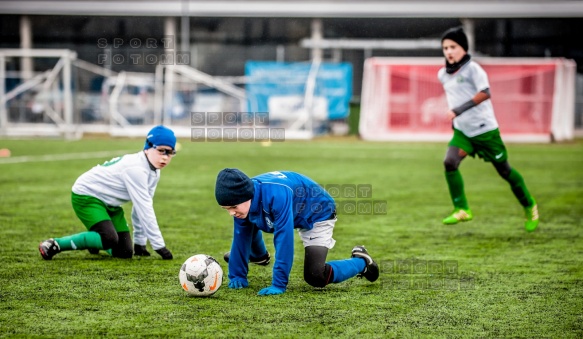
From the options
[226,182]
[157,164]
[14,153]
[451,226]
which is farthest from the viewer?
[14,153]

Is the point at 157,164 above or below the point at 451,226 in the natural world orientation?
above

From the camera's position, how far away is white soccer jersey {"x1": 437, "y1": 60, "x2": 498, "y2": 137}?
8500 millimetres

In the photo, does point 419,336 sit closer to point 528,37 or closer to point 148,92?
point 148,92

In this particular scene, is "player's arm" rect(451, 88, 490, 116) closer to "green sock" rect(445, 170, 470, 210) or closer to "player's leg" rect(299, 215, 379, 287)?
"green sock" rect(445, 170, 470, 210)

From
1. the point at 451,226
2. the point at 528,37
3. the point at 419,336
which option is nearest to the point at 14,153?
the point at 451,226

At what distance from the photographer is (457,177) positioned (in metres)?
8.59

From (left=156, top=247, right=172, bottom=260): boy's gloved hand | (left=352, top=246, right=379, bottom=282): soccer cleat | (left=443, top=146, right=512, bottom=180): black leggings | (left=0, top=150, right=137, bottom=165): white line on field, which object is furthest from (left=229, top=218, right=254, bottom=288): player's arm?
(left=0, top=150, right=137, bottom=165): white line on field

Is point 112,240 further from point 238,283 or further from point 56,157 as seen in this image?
point 56,157

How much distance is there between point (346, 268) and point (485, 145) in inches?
137

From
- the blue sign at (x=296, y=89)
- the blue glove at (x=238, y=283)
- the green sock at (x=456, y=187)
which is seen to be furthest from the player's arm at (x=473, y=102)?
the blue sign at (x=296, y=89)

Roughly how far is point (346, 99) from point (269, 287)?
2275 cm

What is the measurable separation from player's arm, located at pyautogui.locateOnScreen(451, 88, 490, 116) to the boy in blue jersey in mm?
2847

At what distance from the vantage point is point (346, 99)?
2783 cm

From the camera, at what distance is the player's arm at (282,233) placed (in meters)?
5.27
